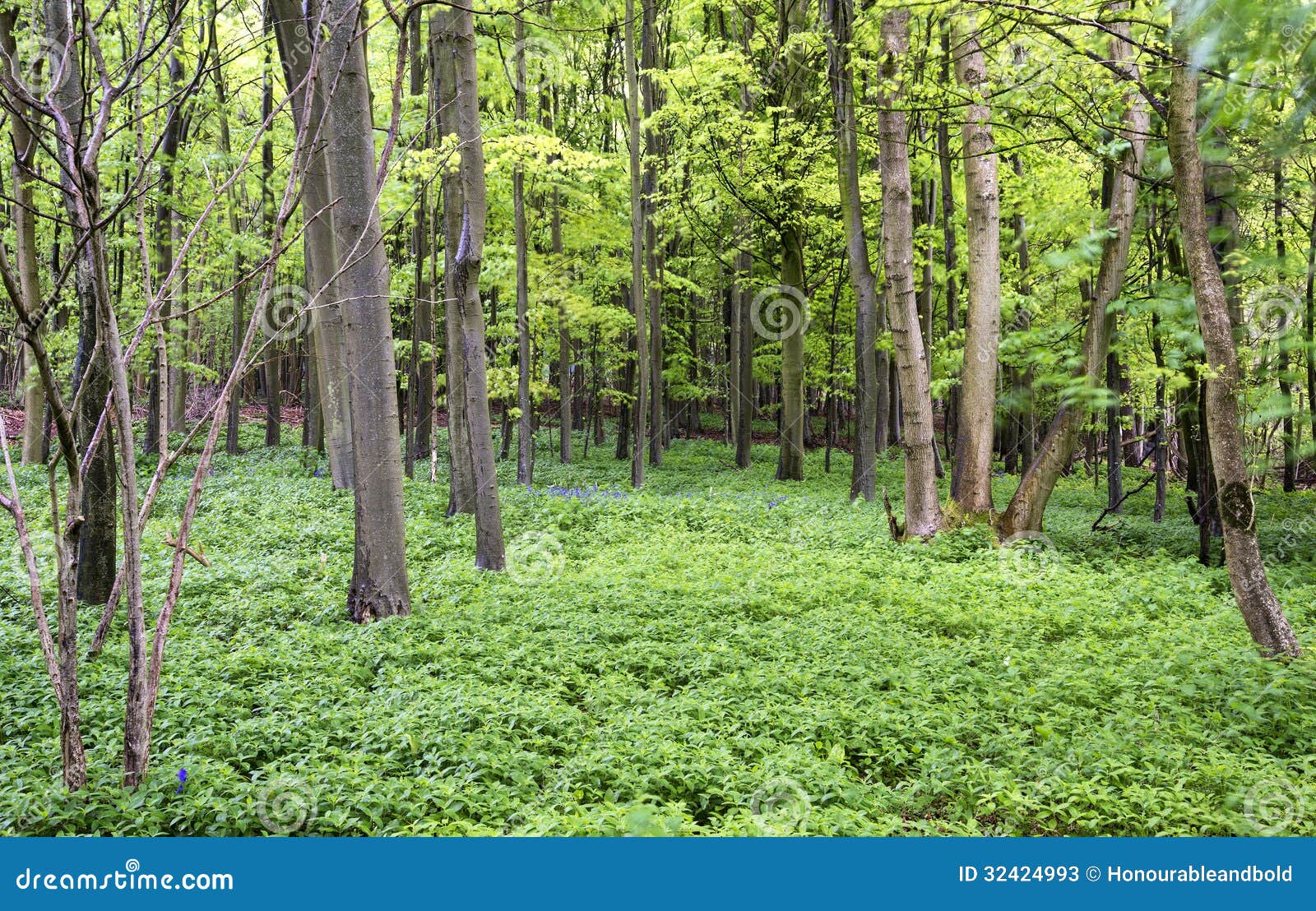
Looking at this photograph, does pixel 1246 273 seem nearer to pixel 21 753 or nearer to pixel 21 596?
pixel 21 753

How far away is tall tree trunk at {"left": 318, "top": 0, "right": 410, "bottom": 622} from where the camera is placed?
20.9ft

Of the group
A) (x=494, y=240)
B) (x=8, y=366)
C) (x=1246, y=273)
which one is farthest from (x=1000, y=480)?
(x=8, y=366)

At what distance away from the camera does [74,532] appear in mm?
3363

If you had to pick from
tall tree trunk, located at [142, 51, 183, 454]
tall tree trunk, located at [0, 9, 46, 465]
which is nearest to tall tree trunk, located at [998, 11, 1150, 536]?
tall tree trunk, located at [142, 51, 183, 454]

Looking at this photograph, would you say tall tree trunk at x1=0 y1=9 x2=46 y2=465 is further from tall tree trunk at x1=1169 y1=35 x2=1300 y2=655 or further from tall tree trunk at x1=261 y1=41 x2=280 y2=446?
tall tree trunk at x1=1169 y1=35 x2=1300 y2=655

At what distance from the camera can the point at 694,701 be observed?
488 centimetres

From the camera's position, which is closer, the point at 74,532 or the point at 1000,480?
the point at 74,532

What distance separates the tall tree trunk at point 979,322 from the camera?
33.1 feet

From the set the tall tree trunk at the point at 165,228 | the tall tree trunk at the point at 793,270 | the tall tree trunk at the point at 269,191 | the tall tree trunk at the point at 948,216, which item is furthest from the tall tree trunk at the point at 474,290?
the tall tree trunk at the point at 793,270

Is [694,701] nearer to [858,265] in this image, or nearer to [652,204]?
[858,265]

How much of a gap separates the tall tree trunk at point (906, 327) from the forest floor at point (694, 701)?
102cm

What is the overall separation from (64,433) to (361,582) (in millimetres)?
3854

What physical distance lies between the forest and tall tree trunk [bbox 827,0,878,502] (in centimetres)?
10

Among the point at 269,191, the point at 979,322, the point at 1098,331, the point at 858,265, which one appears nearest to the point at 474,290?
the point at 979,322
